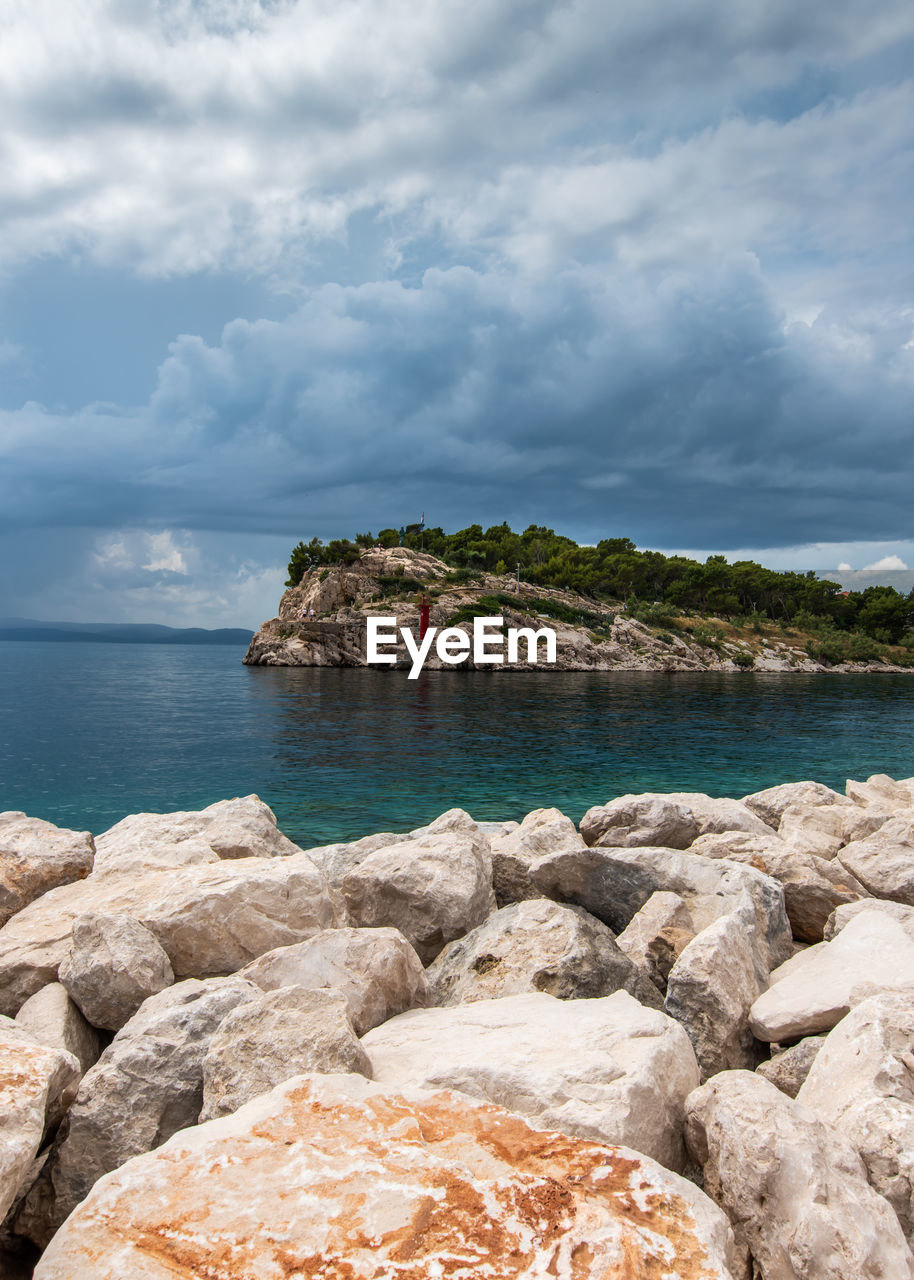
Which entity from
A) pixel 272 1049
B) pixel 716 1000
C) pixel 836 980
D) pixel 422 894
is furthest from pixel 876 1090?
pixel 422 894

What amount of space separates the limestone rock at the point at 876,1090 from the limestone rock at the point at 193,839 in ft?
22.2

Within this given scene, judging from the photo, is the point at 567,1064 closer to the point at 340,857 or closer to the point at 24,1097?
the point at 24,1097

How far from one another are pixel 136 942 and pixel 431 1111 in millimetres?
3461

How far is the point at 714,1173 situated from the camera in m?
4.08

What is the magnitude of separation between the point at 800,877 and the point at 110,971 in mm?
7828

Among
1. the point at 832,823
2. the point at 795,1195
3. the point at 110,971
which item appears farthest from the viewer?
the point at 832,823

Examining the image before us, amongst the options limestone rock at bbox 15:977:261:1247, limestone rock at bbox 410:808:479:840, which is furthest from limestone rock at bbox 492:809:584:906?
limestone rock at bbox 15:977:261:1247

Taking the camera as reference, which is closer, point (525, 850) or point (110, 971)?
point (110, 971)

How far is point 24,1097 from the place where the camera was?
420 centimetres

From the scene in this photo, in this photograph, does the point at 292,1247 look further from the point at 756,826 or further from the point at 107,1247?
the point at 756,826

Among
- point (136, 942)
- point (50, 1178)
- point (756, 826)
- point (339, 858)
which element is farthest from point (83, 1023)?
point (756, 826)

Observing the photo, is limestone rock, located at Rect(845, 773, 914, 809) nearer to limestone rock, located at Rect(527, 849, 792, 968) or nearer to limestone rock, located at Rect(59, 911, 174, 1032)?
limestone rock, located at Rect(527, 849, 792, 968)

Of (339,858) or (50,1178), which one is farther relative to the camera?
(339,858)

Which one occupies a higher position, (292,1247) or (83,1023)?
(292,1247)
